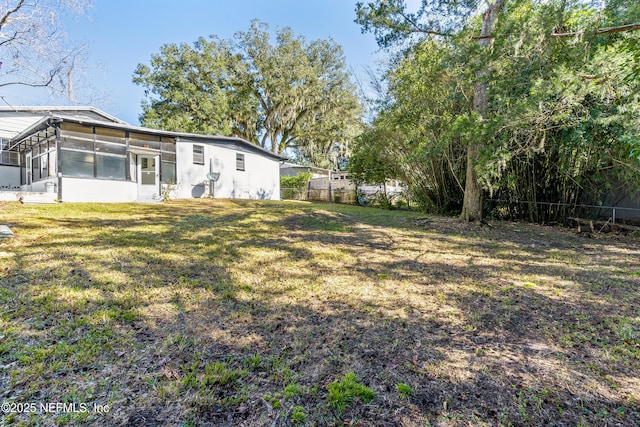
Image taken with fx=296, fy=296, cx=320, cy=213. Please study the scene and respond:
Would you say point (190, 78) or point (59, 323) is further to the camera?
point (190, 78)

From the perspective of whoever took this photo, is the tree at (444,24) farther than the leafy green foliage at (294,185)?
No

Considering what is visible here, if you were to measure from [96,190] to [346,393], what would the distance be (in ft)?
37.3

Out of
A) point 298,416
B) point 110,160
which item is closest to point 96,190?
point 110,160

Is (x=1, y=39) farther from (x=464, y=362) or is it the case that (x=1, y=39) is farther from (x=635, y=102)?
(x=635, y=102)

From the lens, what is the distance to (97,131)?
10117 millimetres

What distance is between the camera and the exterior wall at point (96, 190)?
9391 millimetres

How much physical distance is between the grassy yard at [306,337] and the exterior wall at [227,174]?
28.0 feet

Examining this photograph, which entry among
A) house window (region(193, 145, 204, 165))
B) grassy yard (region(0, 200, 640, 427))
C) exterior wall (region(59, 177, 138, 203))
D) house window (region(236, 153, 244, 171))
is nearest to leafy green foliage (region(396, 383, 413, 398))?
grassy yard (region(0, 200, 640, 427))

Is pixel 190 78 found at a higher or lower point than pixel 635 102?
higher

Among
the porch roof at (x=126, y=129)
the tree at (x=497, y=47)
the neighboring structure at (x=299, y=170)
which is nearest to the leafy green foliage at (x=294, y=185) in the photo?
the porch roof at (x=126, y=129)

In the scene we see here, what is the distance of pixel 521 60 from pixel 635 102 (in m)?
1.98

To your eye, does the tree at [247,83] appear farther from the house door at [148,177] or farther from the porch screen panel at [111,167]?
the porch screen panel at [111,167]

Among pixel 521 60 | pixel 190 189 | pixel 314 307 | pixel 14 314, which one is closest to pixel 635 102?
pixel 521 60

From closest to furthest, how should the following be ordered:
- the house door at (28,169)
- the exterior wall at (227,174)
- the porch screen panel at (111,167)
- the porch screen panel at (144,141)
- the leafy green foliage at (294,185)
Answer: the porch screen panel at (111,167), the porch screen panel at (144,141), the house door at (28,169), the exterior wall at (227,174), the leafy green foliage at (294,185)
